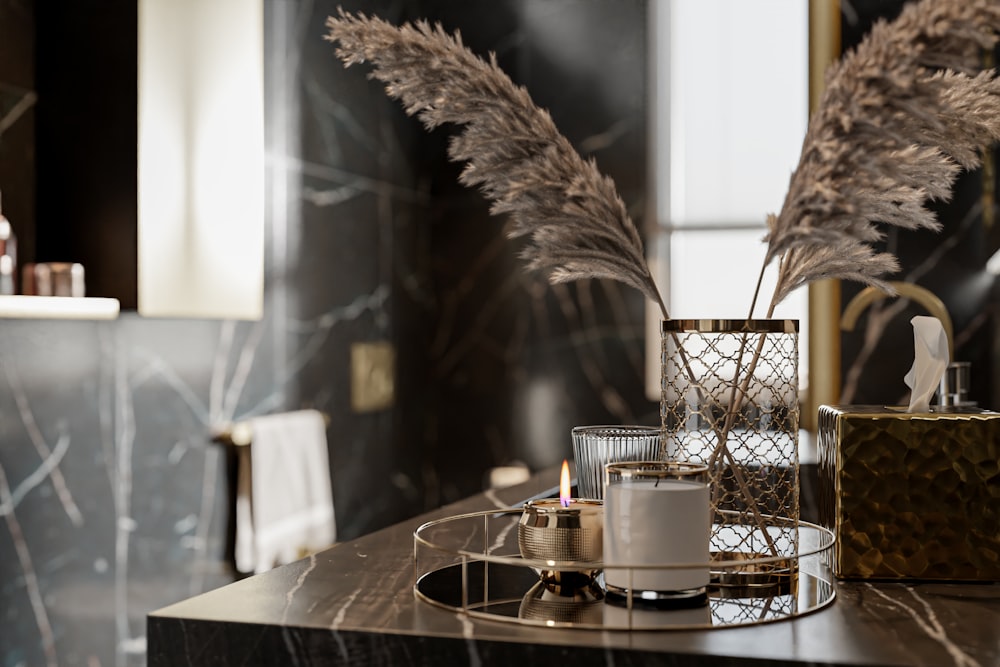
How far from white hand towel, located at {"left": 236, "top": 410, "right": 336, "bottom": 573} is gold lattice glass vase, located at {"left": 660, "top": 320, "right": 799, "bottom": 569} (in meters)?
1.67

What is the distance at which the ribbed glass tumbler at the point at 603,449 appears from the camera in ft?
3.07

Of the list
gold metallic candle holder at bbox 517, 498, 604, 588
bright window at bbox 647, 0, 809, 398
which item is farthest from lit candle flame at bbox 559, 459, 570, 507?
bright window at bbox 647, 0, 809, 398

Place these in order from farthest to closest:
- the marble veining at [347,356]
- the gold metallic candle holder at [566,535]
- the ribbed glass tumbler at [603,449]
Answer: the marble veining at [347,356] < the ribbed glass tumbler at [603,449] < the gold metallic candle holder at [566,535]

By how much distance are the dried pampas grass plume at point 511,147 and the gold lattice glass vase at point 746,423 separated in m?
0.09

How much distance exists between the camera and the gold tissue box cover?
82 cm

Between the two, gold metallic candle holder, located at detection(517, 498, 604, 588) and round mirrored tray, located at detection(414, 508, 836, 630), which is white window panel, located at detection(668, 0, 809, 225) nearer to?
round mirrored tray, located at detection(414, 508, 836, 630)

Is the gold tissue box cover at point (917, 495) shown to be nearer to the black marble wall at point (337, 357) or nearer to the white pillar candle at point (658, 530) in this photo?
the white pillar candle at point (658, 530)

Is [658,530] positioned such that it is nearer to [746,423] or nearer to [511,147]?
[746,423]

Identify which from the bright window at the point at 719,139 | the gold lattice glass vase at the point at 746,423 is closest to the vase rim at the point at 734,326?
the gold lattice glass vase at the point at 746,423

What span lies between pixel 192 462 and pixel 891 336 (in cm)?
183

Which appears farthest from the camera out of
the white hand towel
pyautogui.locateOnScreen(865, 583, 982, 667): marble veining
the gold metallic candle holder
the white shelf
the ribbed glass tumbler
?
the white hand towel

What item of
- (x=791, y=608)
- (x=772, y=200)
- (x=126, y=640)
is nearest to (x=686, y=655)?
(x=791, y=608)

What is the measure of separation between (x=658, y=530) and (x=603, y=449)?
0.22 m

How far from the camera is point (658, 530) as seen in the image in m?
0.72
